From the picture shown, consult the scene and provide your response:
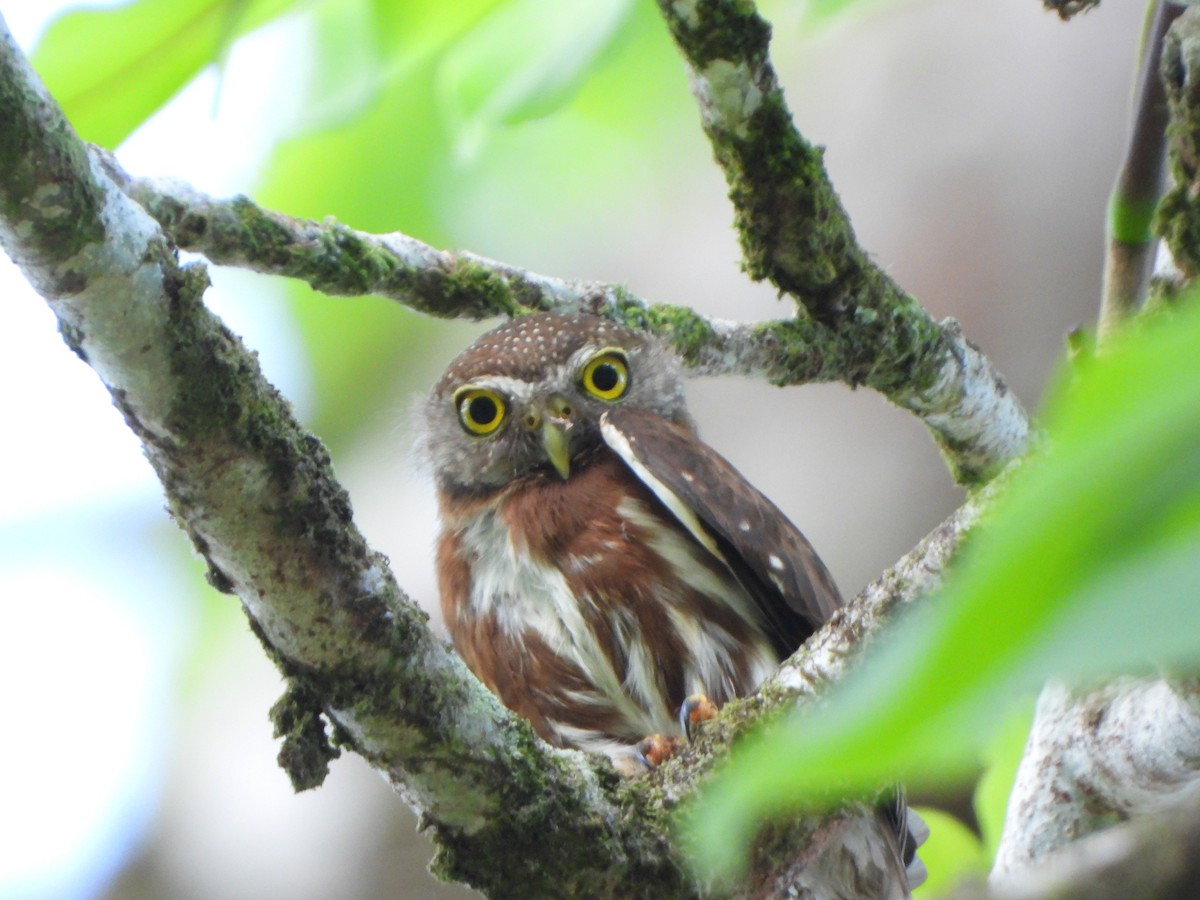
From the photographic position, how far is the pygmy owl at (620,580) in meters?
2.83

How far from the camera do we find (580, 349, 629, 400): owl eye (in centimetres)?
347

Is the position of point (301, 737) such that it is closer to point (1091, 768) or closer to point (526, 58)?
point (526, 58)

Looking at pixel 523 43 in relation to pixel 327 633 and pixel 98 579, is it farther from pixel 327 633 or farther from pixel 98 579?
pixel 98 579

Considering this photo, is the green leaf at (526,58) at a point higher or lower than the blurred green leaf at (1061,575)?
higher

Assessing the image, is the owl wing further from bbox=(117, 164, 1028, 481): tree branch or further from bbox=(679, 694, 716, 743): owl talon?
bbox=(679, 694, 716, 743): owl talon

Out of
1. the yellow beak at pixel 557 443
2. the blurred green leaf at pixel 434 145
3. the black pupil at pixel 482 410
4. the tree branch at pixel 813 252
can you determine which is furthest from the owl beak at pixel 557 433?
the tree branch at pixel 813 252

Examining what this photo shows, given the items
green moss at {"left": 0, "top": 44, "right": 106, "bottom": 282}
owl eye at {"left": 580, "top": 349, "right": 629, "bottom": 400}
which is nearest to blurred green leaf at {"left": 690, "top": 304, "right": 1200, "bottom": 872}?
green moss at {"left": 0, "top": 44, "right": 106, "bottom": 282}

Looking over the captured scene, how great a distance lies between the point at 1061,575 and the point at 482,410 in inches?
127

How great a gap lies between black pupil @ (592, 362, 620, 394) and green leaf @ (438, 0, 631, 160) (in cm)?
115

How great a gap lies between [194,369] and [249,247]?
915 millimetres

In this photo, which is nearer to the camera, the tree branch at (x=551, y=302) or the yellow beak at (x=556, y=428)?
the tree branch at (x=551, y=302)

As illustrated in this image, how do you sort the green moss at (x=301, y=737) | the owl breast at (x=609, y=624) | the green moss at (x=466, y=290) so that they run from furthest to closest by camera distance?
the owl breast at (x=609, y=624) < the green moss at (x=466, y=290) < the green moss at (x=301, y=737)

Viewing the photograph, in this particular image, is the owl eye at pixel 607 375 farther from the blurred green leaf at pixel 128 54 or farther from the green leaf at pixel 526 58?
the blurred green leaf at pixel 128 54

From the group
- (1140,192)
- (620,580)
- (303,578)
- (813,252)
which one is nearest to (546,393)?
(620,580)
